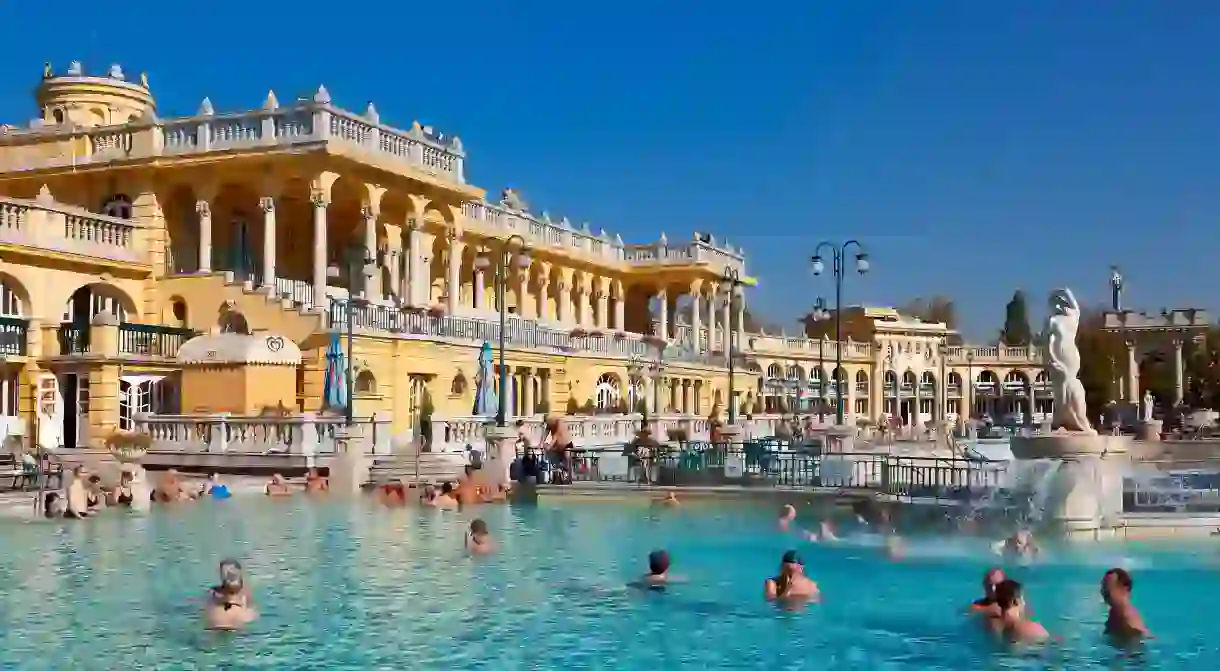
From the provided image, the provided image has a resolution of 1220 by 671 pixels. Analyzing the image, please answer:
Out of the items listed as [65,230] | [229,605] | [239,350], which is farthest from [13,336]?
[229,605]

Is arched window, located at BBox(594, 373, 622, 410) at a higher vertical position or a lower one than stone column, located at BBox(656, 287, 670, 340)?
lower

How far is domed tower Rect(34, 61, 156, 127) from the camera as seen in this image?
45.7 m

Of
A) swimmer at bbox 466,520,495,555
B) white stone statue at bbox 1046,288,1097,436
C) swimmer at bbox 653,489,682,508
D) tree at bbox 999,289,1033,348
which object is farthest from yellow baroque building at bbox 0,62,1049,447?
tree at bbox 999,289,1033,348

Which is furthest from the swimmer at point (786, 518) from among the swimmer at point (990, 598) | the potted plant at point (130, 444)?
the potted plant at point (130, 444)

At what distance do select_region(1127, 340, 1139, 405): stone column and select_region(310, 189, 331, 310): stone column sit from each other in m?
53.8

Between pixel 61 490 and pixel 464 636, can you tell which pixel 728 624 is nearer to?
pixel 464 636

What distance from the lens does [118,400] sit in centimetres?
3138

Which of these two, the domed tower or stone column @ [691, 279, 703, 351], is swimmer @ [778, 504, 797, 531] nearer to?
the domed tower

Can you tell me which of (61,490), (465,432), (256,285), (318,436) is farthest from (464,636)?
(256,285)

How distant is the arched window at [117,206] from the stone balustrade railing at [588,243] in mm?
13889

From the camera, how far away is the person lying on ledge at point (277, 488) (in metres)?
25.0

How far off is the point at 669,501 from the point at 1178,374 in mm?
59294

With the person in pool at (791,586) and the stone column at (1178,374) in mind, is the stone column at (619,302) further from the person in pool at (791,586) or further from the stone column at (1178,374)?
the person in pool at (791,586)

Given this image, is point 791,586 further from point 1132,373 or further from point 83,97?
point 1132,373
